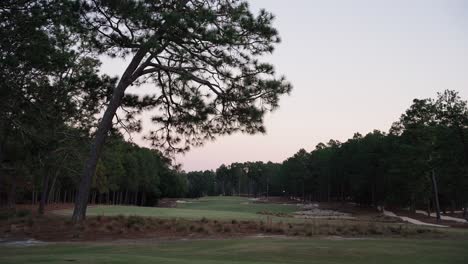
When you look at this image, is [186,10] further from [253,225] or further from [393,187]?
[393,187]

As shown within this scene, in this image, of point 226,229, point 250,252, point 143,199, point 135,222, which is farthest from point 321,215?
point 143,199

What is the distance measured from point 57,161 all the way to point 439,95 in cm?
3075

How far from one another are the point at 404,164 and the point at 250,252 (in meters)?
41.2

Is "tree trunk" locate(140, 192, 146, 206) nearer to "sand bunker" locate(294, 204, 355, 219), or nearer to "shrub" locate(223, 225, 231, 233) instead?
"sand bunker" locate(294, 204, 355, 219)

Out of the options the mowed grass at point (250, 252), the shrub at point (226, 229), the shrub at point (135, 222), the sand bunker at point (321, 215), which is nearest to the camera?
the mowed grass at point (250, 252)

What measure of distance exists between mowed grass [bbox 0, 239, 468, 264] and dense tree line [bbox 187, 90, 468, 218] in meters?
18.4

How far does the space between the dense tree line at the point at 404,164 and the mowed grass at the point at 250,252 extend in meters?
18.4

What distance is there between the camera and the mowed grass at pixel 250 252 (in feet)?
40.7

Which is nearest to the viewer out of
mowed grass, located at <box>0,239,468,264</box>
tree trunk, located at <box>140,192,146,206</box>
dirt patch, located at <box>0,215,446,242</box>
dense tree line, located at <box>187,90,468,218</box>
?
mowed grass, located at <box>0,239,468,264</box>

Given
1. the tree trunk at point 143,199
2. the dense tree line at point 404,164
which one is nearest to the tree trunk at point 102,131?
the dense tree line at point 404,164

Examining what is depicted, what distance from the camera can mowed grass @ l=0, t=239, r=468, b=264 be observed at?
40.7 ft

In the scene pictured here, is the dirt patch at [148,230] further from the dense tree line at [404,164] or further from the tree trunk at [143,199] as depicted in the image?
the tree trunk at [143,199]

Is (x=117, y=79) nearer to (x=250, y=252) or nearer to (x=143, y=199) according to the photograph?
(x=250, y=252)

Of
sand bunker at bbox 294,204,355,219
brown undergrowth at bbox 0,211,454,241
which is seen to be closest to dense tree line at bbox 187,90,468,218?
sand bunker at bbox 294,204,355,219
